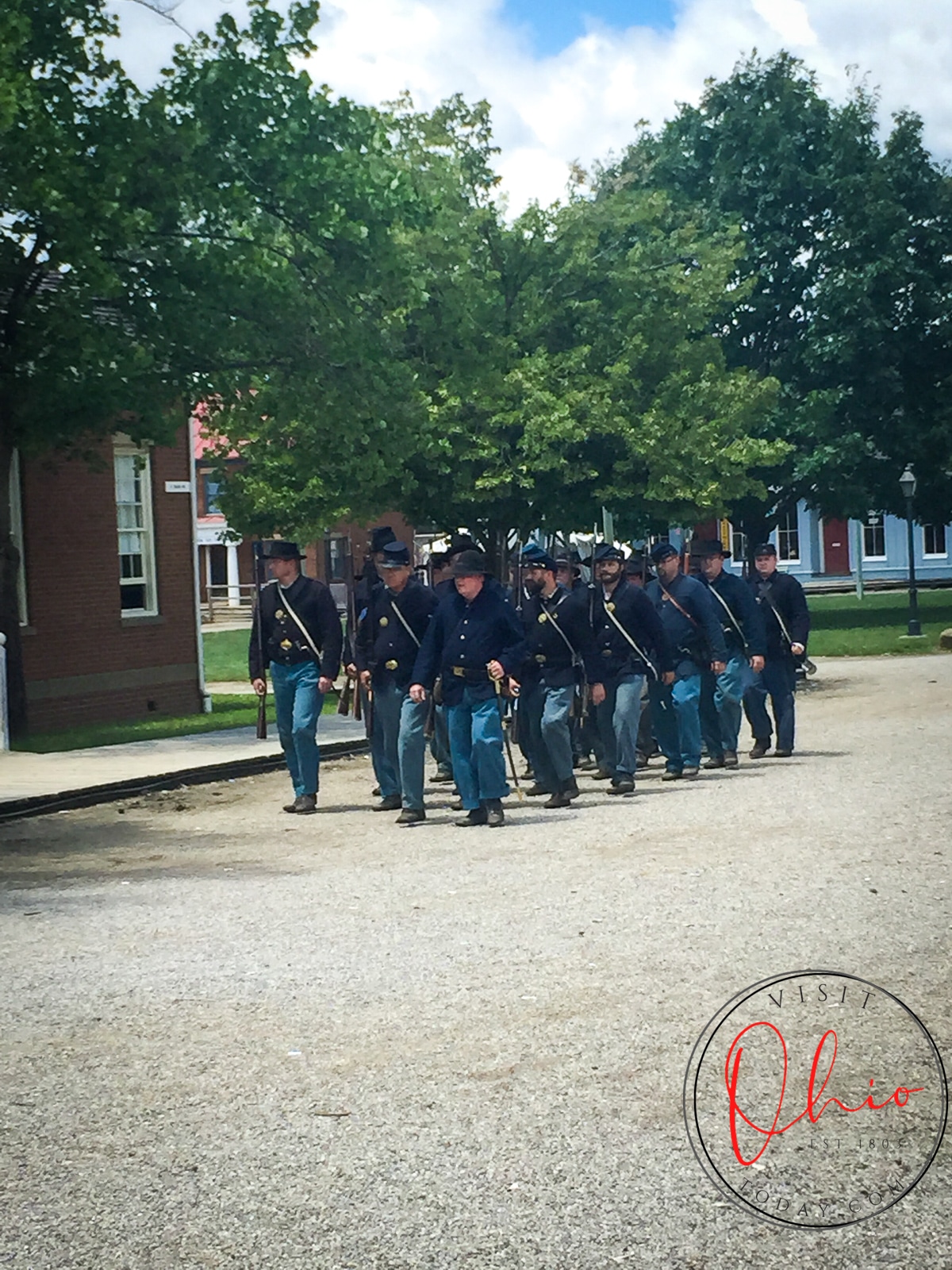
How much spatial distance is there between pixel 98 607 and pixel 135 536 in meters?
1.43

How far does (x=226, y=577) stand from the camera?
81.4m

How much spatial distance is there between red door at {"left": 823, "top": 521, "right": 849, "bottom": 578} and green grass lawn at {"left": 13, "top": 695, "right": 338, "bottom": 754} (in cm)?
5582

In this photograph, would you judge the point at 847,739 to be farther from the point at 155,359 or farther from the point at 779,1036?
the point at 779,1036

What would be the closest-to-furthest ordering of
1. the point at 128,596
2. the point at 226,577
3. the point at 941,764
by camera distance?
the point at 941,764 → the point at 128,596 → the point at 226,577

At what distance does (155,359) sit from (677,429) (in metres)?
10.1

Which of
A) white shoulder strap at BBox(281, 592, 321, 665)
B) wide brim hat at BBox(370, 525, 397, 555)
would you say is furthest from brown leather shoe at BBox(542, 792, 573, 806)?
wide brim hat at BBox(370, 525, 397, 555)

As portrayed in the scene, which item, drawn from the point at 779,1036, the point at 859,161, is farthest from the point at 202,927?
the point at 859,161

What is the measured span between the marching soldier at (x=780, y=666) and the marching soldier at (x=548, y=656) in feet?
9.70

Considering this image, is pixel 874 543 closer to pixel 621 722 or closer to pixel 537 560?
pixel 621 722

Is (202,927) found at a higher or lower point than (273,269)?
lower

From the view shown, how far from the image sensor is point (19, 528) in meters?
25.2

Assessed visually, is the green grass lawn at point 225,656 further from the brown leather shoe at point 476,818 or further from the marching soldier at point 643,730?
the brown leather shoe at point 476,818

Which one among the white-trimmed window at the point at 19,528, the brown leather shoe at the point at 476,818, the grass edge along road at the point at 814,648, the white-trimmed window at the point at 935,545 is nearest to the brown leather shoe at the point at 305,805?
the brown leather shoe at the point at 476,818

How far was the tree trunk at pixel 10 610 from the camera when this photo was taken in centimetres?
2183
